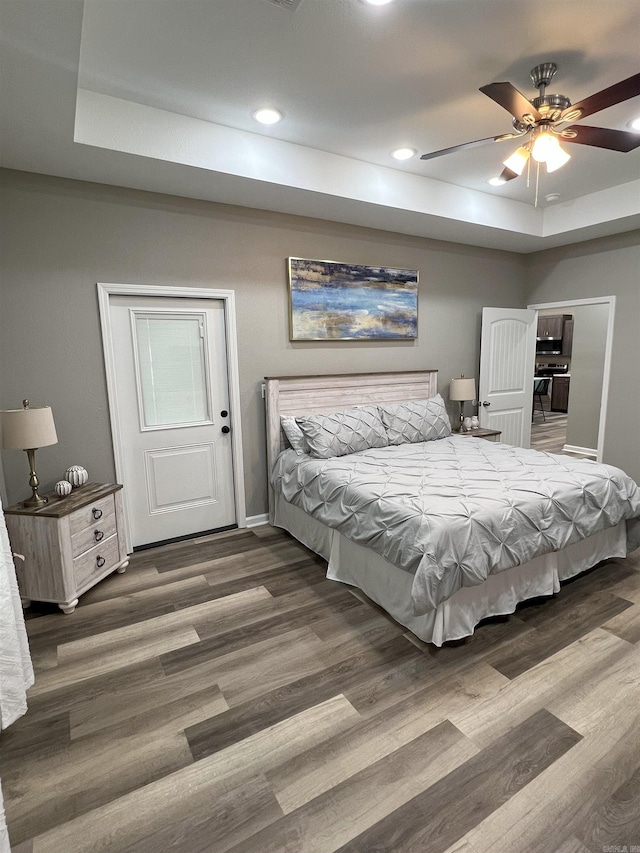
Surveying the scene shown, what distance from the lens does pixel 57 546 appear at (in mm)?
2488

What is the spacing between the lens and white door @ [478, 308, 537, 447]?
194 inches

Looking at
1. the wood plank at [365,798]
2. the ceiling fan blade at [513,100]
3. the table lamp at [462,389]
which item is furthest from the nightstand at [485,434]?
the wood plank at [365,798]

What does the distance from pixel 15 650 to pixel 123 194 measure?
286 centimetres

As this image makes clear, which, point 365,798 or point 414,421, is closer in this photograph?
point 365,798

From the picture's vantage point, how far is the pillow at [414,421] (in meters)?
3.88

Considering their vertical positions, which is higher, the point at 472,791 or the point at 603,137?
the point at 603,137

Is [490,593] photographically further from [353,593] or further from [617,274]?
[617,274]

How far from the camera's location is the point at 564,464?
2998 millimetres

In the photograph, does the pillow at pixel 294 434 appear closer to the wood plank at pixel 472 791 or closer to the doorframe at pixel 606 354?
the wood plank at pixel 472 791

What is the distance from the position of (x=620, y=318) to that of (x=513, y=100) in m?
3.29

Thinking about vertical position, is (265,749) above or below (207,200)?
below

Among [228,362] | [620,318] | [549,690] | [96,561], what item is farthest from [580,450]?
[96,561]

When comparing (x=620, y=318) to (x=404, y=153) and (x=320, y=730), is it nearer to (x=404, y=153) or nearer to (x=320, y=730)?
(x=404, y=153)

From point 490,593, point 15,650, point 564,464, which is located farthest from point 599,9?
point 15,650
